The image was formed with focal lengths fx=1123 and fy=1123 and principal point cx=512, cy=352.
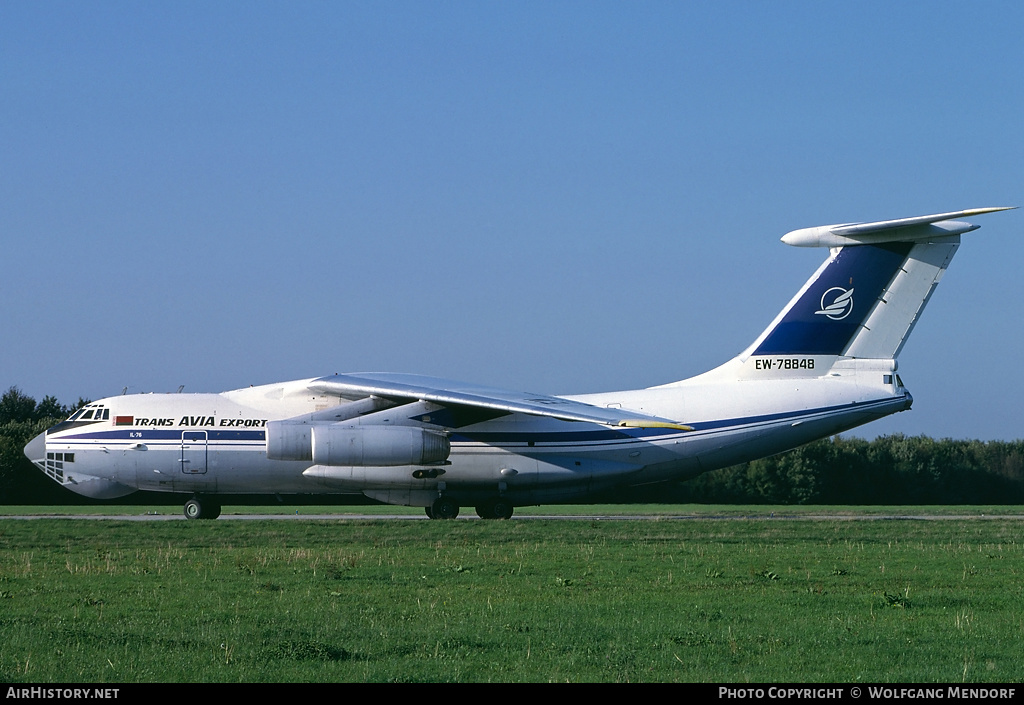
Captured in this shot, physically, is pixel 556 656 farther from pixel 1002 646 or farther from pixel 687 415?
pixel 687 415

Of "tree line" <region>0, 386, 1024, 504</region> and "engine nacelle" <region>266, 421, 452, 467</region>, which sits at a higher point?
"engine nacelle" <region>266, 421, 452, 467</region>

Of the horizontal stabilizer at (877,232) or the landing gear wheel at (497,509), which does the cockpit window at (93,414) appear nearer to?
the landing gear wheel at (497,509)

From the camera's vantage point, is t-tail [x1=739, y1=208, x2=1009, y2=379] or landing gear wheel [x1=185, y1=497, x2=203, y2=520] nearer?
t-tail [x1=739, y1=208, x2=1009, y2=379]

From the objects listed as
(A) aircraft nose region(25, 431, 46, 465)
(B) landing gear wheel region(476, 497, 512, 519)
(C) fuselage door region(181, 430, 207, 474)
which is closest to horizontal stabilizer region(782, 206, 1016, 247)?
(B) landing gear wheel region(476, 497, 512, 519)

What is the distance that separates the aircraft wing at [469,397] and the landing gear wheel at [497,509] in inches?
100

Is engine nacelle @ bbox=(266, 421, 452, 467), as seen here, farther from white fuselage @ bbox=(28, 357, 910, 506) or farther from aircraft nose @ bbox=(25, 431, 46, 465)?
aircraft nose @ bbox=(25, 431, 46, 465)

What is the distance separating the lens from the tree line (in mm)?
40719

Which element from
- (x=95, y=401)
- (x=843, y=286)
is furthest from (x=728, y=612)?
(x=95, y=401)

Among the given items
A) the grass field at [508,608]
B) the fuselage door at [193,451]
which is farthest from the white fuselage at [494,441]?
the grass field at [508,608]

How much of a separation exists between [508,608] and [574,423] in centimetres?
1317

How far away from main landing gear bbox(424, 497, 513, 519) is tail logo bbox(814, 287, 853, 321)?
25.3 feet

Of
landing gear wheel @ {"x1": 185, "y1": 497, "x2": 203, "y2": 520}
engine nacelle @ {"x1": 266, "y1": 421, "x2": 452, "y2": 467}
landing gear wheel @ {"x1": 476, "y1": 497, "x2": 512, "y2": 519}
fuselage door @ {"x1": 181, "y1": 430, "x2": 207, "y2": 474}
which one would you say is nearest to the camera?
engine nacelle @ {"x1": 266, "y1": 421, "x2": 452, "y2": 467}

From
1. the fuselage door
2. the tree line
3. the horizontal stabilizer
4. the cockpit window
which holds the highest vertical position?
the horizontal stabilizer

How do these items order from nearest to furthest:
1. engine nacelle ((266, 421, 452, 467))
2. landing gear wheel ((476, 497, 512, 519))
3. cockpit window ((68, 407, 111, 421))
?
engine nacelle ((266, 421, 452, 467)) < cockpit window ((68, 407, 111, 421)) < landing gear wheel ((476, 497, 512, 519))
